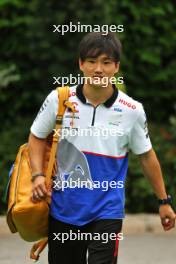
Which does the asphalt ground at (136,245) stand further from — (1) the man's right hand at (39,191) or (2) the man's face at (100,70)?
(2) the man's face at (100,70)

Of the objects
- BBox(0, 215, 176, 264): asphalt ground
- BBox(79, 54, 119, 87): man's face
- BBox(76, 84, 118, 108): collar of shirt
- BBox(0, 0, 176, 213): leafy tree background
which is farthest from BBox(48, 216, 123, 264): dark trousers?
BBox(0, 0, 176, 213): leafy tree background

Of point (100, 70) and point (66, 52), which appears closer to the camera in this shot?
point (100, 70)

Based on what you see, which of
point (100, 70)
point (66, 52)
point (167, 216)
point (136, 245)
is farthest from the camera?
point (66, 52)

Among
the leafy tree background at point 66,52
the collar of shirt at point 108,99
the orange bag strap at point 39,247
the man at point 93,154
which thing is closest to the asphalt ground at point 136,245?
the leafy tree background at point 66,52

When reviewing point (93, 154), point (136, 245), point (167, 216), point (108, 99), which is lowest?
point (136, 245)

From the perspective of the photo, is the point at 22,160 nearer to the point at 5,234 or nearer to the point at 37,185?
the point at 37,185

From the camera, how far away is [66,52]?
10008 mm

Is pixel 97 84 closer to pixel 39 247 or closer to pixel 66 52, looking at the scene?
pixel 39 247

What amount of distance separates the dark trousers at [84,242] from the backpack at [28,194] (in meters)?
0.11

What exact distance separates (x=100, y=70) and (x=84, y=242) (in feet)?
3.13

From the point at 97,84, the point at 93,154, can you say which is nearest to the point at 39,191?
the point at 93,154

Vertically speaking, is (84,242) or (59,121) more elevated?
(59,121)

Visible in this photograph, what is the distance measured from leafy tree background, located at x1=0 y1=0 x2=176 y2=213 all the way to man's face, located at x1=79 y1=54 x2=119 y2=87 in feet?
15.9

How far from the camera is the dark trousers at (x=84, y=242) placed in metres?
4.56
